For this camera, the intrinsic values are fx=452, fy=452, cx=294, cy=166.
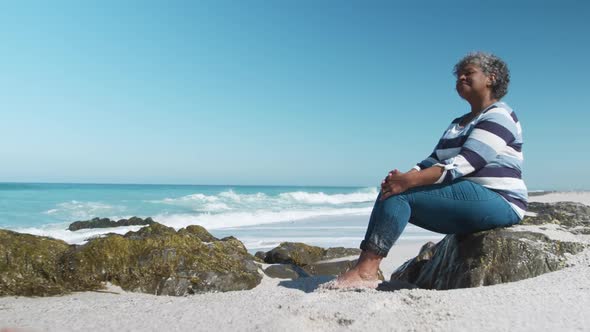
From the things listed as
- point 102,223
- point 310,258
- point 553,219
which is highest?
point 553,219

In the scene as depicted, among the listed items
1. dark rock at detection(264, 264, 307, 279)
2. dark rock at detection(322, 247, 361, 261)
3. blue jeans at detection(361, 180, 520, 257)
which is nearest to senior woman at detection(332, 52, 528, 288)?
blue jeans at detection(361, 180, 520, 257)

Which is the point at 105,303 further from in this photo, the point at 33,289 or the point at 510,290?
the point at 510,290

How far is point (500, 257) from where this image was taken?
3.61 m

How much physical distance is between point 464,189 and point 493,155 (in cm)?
34

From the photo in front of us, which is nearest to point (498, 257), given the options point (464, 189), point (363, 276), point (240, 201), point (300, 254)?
point (464, 189)

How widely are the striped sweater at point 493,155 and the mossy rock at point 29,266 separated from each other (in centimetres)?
398

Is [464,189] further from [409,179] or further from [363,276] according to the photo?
[363,276]

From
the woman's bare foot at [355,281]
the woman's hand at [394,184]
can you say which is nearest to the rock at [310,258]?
the woman's bare foot at [355,281]

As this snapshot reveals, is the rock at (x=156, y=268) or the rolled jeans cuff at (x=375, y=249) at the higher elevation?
the rolled jeans cuff at (x=375, y=249)

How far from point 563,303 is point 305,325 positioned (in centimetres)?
169

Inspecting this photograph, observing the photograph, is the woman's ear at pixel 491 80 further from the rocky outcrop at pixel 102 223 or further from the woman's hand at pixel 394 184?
the rocky outcrop at pixel 102 223

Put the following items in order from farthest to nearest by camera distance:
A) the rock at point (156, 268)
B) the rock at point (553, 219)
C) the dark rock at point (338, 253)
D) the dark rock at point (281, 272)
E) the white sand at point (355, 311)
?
the dark rock at point (338, 253), the dark rock at point (281, 272), the rock at point (156, 268), the rock at point (553, 219), the white sand at point (355, 311)

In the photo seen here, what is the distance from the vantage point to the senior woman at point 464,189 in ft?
11.4

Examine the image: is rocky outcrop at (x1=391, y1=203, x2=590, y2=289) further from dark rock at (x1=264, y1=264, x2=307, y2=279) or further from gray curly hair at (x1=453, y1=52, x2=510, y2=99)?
dark rock at (x1=264, y1=264, x2=307, y2=279)
